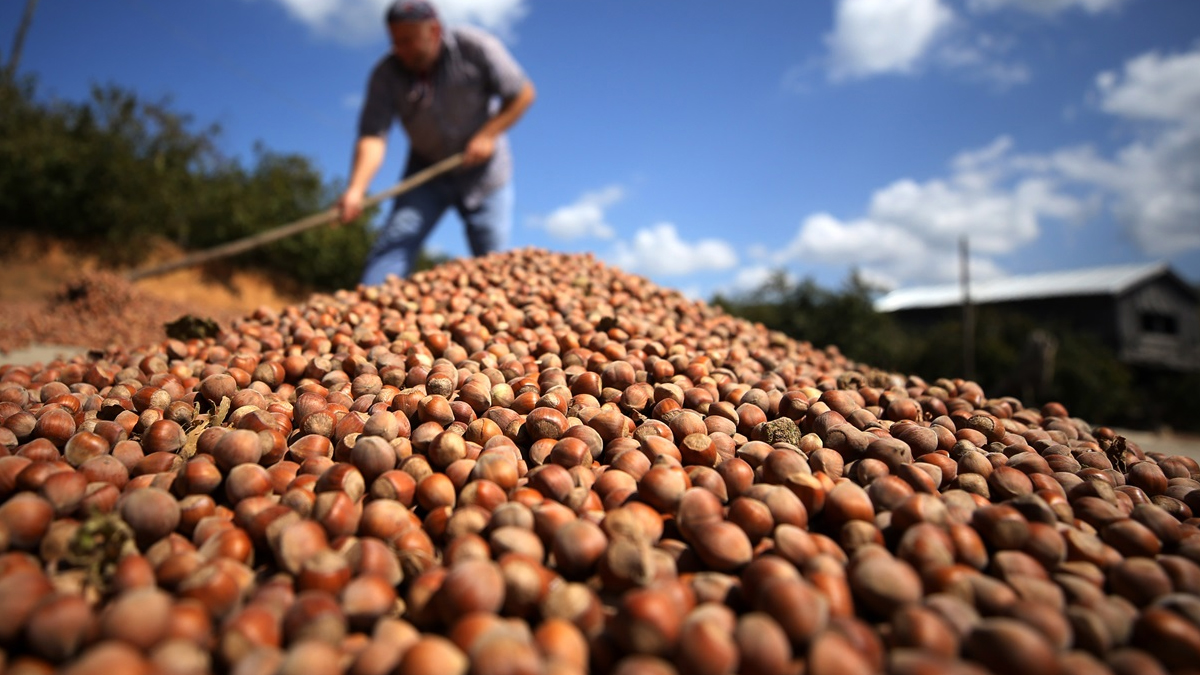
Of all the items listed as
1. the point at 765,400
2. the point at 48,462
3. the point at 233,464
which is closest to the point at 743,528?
the point at 765,400

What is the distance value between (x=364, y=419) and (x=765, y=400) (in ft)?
4.33

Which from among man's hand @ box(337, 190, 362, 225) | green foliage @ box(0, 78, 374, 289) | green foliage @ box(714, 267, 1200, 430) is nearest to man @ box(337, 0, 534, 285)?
man's hand @ box(337, 190, 362, 225)

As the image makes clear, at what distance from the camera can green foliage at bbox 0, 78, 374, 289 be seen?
12.0 metres

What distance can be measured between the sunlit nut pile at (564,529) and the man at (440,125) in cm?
323

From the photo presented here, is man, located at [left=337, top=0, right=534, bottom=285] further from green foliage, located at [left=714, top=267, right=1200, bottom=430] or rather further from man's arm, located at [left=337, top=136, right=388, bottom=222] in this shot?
green foliage, located at [left=714, top=267, right=1200, bottom=430]

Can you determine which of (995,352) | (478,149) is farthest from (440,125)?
(995,352)

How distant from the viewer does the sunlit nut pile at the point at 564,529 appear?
99 centimetres

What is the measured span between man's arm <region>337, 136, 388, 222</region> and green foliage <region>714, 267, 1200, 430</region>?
8.67 m

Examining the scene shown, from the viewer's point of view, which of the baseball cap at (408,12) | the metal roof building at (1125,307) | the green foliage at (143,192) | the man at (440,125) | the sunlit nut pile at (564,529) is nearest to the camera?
the sunlit nut pile at (564,529)

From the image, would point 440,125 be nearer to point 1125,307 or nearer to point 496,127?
point 496,127

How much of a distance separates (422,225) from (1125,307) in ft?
85.8

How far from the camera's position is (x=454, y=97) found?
205 inches

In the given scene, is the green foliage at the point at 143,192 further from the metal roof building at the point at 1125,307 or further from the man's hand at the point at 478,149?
the metal roof building at the point at 1125,307

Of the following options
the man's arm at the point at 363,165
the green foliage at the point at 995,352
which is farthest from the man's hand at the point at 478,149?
the green foliage at the point at 995,352
